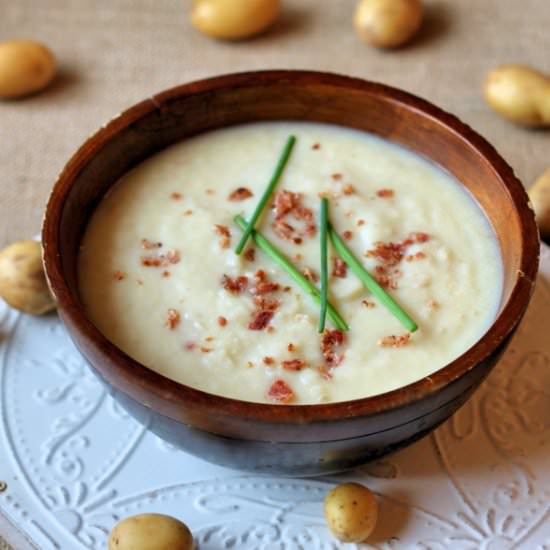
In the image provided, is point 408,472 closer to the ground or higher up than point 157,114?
closer to the ground

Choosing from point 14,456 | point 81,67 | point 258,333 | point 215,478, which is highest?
point 81,67

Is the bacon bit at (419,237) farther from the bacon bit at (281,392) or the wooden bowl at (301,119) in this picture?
the bacon bit at (281,392)

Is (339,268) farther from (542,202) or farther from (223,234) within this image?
(542,202)

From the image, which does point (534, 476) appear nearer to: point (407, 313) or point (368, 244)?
point (407, 313)

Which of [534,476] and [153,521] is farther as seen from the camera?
[534,476]

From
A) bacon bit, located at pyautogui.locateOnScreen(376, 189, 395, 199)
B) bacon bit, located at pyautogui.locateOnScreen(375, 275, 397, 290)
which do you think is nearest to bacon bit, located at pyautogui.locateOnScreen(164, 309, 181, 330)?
bacon bit, located at pyautogui.locateOnScreen(375, 275, 397, 290)

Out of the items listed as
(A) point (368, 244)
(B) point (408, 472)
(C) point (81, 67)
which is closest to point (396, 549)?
(B) point (408, 472)
